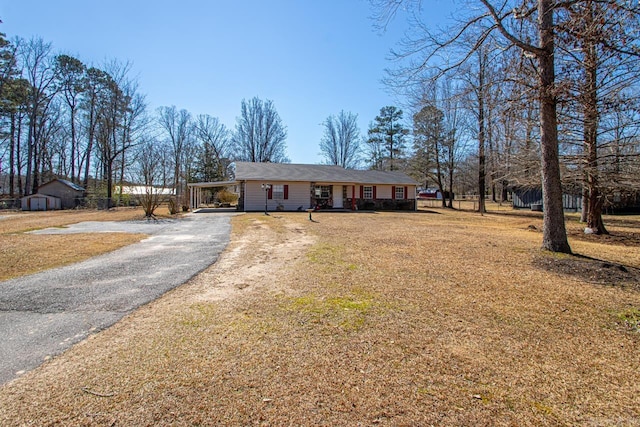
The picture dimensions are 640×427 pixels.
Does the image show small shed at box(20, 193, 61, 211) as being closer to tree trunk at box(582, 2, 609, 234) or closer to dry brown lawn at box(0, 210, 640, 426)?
dry brown lawn at box(0, 210, 640, 426)

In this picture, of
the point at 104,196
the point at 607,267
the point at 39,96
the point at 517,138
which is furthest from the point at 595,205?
the point at 39,96

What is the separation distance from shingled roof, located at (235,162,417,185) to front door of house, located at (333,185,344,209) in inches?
31.0

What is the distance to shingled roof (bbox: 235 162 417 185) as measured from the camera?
22.1 meters

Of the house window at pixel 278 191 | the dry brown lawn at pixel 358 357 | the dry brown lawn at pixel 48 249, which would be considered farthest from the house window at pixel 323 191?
the dry brown lawn at pixel 358 357

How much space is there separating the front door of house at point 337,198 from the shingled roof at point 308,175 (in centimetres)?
79

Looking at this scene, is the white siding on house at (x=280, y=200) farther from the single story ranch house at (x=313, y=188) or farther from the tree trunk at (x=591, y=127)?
the tree trunk at (x=591, y=127)

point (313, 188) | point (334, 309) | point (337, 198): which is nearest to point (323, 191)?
point (313, 188)

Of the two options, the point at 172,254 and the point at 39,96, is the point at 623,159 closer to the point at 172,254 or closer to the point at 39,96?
the point at 172,254

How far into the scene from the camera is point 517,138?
10.9 meters

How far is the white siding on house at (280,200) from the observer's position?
21609mm

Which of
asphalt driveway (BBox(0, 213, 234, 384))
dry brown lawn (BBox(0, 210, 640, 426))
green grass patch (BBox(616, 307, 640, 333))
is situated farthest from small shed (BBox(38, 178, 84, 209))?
green grass patch (BBox(616, 307, 640, 333))

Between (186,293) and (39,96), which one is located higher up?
(39,96)

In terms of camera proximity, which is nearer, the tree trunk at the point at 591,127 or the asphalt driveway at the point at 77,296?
the asphalt driveway at the point at 77,296

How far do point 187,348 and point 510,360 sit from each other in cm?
290
